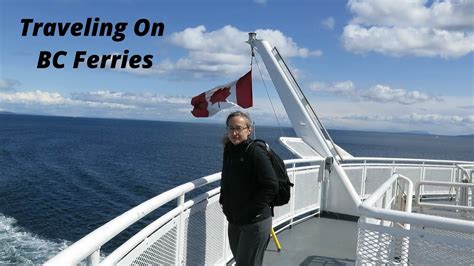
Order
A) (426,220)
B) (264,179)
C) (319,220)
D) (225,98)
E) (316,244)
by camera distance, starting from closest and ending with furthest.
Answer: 1. (426,220)
2. (264,179)
3. (316,244)
4. (225,98)
5. (319,220)

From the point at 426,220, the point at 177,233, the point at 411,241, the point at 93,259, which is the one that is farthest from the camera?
the point at 177,233

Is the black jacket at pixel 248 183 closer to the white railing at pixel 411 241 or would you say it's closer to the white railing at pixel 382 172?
the white railing at pixel 411 241

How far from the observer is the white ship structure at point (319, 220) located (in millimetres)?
2654

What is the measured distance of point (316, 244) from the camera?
6410 mm

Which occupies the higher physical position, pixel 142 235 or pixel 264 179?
pixel 264 179

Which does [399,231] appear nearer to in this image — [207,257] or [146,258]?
[146,258]

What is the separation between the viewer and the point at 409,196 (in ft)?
15.8

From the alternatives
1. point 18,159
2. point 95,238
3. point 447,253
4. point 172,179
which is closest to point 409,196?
point 447,253

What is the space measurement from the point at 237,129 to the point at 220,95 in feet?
10.8

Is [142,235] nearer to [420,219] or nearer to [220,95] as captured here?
[420,219]

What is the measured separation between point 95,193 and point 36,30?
1934 centimetres

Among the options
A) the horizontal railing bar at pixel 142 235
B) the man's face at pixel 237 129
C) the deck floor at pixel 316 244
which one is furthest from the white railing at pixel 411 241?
the deck floor at pixel 316 244

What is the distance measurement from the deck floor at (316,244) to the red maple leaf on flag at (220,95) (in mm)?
2356

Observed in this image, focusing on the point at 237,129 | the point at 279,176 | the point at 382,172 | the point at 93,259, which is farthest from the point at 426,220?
the point at 382,172
